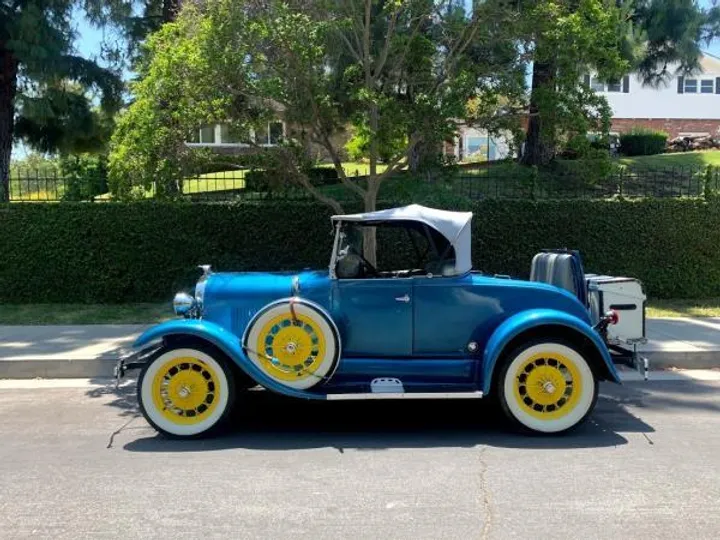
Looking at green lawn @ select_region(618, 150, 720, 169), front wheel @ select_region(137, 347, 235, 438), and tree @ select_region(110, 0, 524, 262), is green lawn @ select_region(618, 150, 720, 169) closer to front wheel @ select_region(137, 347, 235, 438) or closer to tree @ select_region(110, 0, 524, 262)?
tree @ select_region(110, 0, 524, 262)

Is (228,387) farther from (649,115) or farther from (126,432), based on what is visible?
(649,115)

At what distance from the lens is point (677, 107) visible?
39.8m

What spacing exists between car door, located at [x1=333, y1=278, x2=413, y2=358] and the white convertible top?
494 mm

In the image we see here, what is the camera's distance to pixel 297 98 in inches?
329

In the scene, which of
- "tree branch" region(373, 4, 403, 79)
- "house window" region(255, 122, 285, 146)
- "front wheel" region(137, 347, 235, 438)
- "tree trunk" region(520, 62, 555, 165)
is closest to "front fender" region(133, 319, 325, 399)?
"front wheel" region(137, 347, 235, 438)

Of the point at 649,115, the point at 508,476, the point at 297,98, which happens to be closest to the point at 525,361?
the point at 508,476

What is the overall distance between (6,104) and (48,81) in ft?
4.97

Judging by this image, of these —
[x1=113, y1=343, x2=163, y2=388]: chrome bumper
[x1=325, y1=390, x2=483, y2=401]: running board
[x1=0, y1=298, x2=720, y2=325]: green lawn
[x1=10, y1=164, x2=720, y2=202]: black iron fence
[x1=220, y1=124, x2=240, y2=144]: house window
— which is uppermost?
[x1=220, y1=124, x2=240, y2=144]: house window

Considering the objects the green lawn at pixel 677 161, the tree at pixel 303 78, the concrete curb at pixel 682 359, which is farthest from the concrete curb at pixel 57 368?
the green lawn at pixel 677 161

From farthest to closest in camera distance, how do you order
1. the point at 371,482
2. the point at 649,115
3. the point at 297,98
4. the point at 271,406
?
the point at 649,115 → the point at 297,98 → the point at 271,406 → the point at 371,482

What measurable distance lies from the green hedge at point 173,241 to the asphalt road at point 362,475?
5.38m

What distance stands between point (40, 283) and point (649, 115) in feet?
118

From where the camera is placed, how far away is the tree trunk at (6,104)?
528 inches

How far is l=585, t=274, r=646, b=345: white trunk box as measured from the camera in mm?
6273
